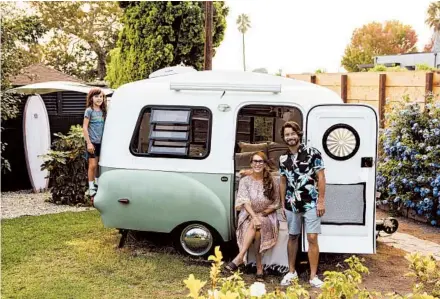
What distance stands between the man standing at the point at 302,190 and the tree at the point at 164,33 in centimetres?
1172

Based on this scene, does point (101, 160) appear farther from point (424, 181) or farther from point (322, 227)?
point (424, 181)

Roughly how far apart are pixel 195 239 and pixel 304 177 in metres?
1.72

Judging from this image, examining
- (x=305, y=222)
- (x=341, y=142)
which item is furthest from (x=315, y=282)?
(x=341, y=142)

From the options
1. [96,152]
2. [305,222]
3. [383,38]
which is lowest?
[305,222]

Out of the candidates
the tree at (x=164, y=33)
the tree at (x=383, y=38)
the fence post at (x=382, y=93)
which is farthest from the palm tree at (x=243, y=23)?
the fence post at (x=382, y=93)

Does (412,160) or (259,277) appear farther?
(412,160)

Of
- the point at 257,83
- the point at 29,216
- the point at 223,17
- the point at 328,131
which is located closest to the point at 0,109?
the point at 29,216

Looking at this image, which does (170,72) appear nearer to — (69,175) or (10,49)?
(69,175)

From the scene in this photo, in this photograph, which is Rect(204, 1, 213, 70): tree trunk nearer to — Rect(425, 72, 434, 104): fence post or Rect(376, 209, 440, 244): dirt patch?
Rect(425, 72, 434, 104): fence post

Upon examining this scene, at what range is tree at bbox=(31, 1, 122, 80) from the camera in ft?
104

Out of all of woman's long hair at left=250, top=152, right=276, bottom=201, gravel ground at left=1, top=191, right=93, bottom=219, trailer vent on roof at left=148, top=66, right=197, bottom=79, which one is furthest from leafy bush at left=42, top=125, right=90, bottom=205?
woman's long hair at left=250, top=152, right=276, bottom=201

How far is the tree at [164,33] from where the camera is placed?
56.9ft

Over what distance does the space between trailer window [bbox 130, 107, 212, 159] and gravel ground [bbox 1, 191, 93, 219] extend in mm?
3387

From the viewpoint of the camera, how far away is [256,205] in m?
6.59
